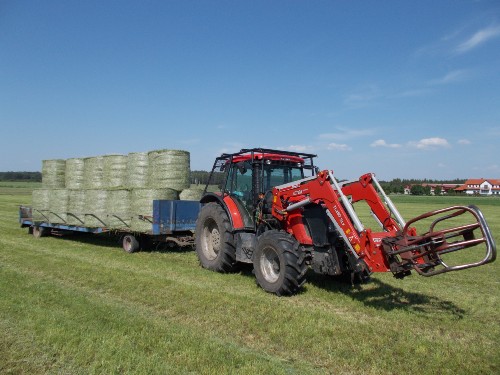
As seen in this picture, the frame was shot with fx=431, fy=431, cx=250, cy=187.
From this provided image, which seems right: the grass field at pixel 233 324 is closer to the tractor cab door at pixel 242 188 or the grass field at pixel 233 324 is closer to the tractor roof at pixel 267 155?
the tractor cab door at pixel 242 188

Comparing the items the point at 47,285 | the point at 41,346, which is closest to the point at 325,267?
the point at 41,346

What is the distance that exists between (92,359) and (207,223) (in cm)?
484

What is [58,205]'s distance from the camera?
12156mm

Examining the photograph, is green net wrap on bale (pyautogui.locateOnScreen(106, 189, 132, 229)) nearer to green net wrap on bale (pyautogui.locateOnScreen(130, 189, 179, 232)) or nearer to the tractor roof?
green net wrap on bale (pyautogui.locateOnScreen(130, 189, 179, 232))

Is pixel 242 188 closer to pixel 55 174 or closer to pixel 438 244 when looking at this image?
pixel 438 244

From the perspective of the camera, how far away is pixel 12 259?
875 centimetres

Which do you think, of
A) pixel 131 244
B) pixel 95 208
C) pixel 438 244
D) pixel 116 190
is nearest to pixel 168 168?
pixel 116 190

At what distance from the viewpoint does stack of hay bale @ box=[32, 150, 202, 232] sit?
10406 mm

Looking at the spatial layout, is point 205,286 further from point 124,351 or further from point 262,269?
point 124,351

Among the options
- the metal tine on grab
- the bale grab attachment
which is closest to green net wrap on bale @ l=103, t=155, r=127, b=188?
the bale grab attachment

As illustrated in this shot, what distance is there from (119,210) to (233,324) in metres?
6.54

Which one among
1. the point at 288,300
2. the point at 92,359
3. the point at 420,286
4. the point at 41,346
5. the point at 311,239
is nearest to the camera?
the point at 92,359

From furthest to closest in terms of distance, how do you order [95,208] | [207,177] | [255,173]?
[95,208]
[207,177]
[255,173]

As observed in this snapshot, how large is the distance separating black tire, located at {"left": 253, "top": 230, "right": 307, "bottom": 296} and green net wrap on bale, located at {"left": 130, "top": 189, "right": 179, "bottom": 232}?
4115 mm
